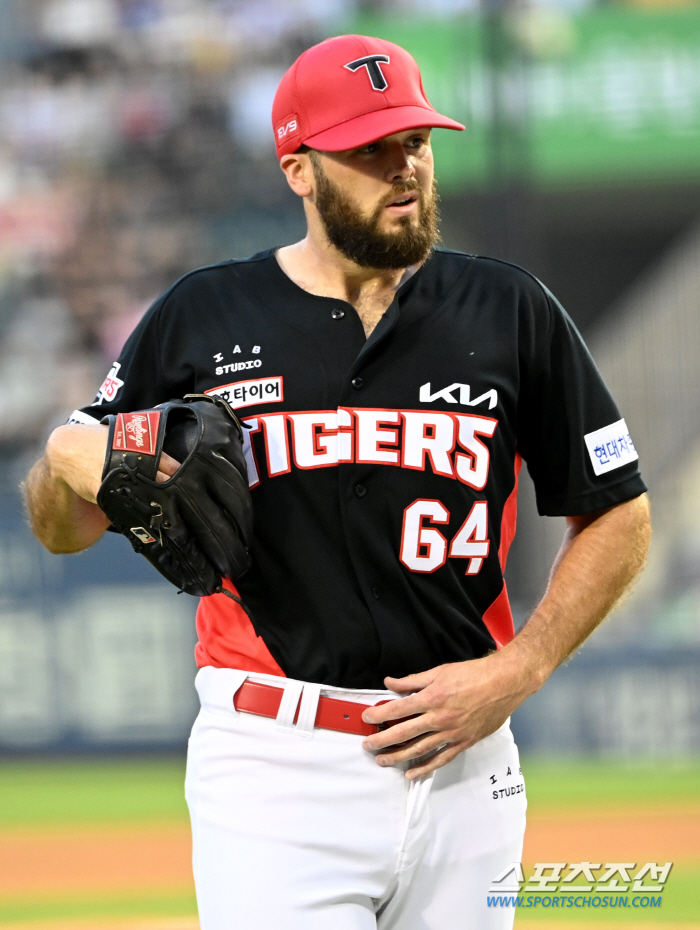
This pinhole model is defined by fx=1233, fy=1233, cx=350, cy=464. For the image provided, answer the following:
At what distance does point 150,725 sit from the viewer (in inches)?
Result: 277

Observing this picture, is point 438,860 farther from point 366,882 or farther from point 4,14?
point 4,14

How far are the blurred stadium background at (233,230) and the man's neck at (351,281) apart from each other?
4781 mm

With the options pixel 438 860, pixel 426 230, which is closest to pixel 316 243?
pixel 426 230

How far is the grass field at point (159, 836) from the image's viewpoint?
4961 millimetres

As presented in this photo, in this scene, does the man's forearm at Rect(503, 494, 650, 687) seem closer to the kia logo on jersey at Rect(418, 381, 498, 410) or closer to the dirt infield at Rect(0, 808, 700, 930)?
the kia logo on jersey at Rect(418, 381, 498, 410)

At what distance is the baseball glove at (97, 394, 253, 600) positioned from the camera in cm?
202

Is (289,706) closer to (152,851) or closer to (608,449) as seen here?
(608,449)

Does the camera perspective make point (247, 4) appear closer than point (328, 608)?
No

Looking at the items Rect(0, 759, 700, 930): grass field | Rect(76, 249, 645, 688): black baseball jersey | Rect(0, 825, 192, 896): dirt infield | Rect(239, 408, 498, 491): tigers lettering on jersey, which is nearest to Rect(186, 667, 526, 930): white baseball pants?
Rect(76, 249, 645, 688): black baseball jersey

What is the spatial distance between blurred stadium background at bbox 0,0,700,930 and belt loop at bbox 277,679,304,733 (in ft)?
16.0

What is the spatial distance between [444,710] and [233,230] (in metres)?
7.74

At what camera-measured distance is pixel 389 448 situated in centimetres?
216

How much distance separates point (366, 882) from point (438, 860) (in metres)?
0.13

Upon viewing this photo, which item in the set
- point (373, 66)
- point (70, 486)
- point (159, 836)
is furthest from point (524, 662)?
point (159, 836)
